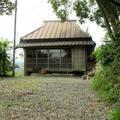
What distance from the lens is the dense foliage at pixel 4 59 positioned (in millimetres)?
30531

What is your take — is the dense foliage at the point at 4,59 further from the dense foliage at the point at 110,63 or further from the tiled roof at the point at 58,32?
the dense foliage at the point at 110,63

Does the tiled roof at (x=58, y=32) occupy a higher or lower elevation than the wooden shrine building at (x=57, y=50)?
higher

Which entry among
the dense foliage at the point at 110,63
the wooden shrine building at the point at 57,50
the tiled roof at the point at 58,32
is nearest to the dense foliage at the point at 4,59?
the wooden shrine building at the point at 57,50

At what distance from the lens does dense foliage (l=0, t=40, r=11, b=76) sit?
30.5 meters

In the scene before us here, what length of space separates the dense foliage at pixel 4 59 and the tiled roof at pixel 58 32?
206 cm

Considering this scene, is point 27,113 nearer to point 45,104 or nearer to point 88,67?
point 45,104

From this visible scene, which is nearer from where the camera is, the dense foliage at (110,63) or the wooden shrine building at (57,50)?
the dense foliage at (110,63)

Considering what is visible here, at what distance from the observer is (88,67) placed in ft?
105

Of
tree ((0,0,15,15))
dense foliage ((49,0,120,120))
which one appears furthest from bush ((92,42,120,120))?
tree ((0,0,15,15))

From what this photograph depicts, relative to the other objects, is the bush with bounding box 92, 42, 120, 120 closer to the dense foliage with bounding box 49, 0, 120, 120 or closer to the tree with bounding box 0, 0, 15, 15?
the dense foliage with bounding box 49, 0, 120, 120

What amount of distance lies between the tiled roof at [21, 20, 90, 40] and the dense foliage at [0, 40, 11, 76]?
2.06 meters

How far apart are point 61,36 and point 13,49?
4.21 meters

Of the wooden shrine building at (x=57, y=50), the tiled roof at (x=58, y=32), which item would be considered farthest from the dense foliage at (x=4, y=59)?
the tiled roof at (x=58, y=32)

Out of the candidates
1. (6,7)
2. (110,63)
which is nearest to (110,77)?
(110,63)
